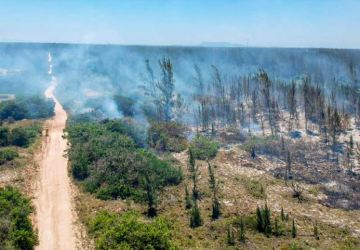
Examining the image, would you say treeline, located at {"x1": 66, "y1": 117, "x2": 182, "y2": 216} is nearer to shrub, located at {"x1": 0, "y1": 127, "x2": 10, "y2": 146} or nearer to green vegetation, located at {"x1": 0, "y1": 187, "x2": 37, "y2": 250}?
green vegetation, located at {"x1": 0, "y1": 187, "x2": 37, "y2": 250}

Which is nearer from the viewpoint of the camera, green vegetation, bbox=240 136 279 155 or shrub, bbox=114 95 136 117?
green vegetation, bbox=240 136 279 155

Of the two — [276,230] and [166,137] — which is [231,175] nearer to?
[166,137]

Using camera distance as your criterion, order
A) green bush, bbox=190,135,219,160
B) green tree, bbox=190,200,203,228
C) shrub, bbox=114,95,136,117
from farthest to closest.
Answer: shrub, bbox=114,95,136,117, green bush, bbox=190,135,219,160, green tree, bbox=190,200,203,228

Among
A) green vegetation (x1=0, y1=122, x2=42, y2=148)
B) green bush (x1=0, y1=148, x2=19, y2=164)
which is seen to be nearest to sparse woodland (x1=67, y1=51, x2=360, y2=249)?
green vegetation (x1=0, y1=122, x2=42, y2=148)

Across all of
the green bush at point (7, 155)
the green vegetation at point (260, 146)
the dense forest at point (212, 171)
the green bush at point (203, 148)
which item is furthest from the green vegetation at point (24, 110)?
the green vegetation at point (260, 146)

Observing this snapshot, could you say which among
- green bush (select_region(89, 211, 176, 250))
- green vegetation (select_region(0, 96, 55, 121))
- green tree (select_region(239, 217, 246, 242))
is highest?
green vegetation (select_region(0, 96, 55, 121))

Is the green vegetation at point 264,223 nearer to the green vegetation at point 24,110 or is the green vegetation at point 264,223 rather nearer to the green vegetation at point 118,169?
the green vegetation at point 118,169

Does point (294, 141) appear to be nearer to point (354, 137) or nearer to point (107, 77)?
point (354, 137)

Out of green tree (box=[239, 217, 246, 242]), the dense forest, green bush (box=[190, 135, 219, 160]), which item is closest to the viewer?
green tree (box=[239, 217, 246, 242])
